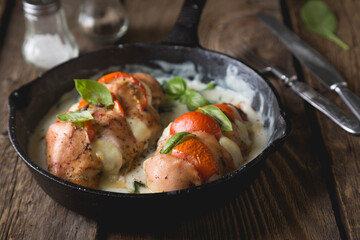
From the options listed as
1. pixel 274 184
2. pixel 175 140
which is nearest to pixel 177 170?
pixel 175 140

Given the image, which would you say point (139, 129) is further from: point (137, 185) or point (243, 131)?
point (243, 131)

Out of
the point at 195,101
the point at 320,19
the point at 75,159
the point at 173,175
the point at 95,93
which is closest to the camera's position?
the point at 173,175

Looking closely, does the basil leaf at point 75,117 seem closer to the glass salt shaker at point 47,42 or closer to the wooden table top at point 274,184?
the wooden table top at point 274,184

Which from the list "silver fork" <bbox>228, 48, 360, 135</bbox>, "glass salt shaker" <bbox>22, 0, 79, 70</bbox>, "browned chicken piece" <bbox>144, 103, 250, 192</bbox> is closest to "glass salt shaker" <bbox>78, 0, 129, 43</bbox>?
"glass salt shaker" <bbox>22, 0, 79, 70</bbox>

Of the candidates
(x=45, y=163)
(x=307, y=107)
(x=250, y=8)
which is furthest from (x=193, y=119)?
(x=250, y=8)

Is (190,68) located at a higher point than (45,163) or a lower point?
higher

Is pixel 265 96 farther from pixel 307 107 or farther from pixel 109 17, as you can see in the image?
pixel 109 17
